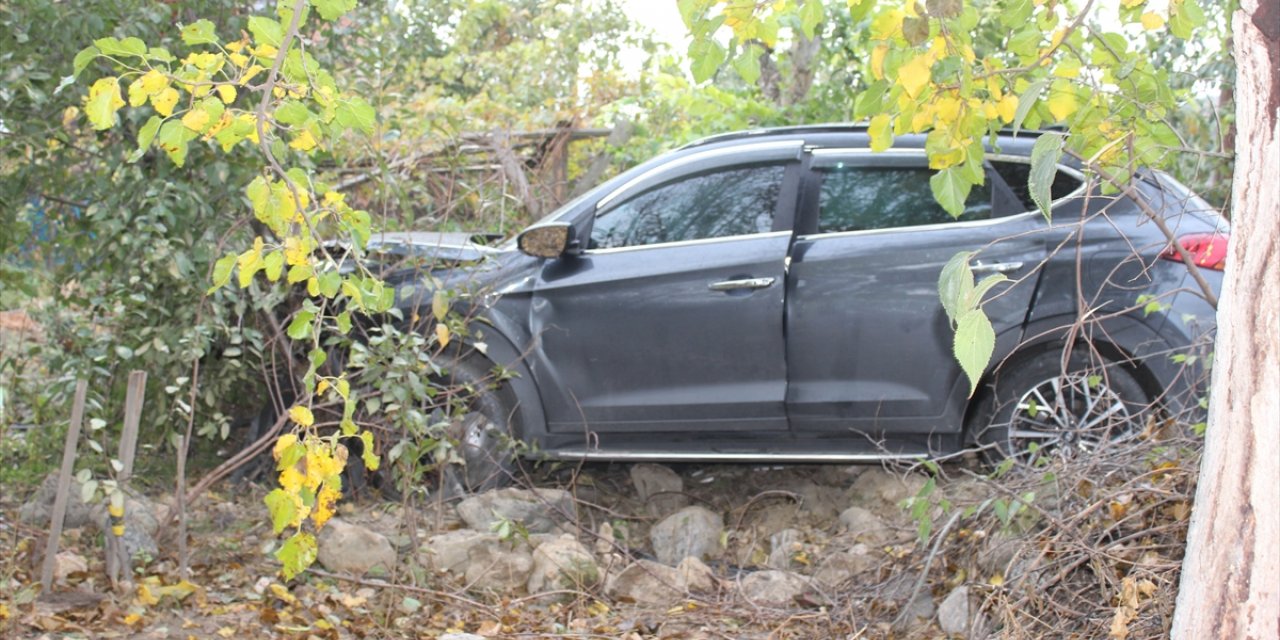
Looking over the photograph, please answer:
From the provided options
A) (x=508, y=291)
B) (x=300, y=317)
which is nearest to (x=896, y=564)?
(x=508, y=291)

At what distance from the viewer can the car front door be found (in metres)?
5.94

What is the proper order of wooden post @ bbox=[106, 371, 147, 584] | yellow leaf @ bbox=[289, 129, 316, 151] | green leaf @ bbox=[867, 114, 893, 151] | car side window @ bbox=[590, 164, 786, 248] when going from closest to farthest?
yellow leaf @ bbox=[289, 129, 316, 151] < green leaf @ bbox=[867, 114, 893, 151] < wooden post @ bbox=[106, 371, 147, 584] < car side window @ bbox=[590, 164, 786, 248]

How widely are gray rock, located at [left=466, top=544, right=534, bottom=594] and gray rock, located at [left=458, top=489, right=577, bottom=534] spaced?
34 centimetres

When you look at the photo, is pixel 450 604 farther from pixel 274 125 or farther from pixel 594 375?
pixel 274 125

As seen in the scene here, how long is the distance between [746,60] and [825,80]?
7364 mm

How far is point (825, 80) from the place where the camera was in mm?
10898

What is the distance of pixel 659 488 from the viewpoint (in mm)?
6613

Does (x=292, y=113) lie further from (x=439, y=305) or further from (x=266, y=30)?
(x=439, y=305)

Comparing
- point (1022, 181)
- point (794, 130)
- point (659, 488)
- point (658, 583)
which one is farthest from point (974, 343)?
point (659, 488)

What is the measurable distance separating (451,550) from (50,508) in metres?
1.55

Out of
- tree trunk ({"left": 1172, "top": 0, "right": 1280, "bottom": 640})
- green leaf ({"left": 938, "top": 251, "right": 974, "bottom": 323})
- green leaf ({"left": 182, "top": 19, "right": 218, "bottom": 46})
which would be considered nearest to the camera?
tree trunk ({"left": 1172, "top": 0, "right": 1280, "bottom": 640})

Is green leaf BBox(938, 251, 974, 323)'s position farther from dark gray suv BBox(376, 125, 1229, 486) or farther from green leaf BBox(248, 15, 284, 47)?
dark gray suv BBox(376, 125, 1229, 486)

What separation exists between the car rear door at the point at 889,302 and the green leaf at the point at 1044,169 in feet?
8.73

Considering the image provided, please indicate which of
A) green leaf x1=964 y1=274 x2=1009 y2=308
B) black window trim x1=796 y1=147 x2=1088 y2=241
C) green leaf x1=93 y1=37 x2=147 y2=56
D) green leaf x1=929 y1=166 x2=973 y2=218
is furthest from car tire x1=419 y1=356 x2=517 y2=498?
green leaf x1=964 y1=274 x2=1009 y2=308
